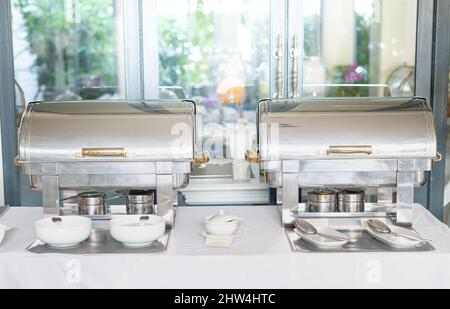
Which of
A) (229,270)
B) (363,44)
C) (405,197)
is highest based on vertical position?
(363,44)

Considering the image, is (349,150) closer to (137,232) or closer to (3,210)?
(137,232)

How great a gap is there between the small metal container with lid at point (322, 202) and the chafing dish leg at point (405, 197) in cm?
19

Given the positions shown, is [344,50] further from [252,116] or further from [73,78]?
[73,78]

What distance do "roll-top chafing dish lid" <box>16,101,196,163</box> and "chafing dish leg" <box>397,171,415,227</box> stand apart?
60 cm

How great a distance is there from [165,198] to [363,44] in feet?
4.28

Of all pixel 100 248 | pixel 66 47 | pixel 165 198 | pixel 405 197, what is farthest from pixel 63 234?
pixel 66 47

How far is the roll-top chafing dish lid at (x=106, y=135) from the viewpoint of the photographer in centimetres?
172

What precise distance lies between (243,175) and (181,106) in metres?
0.52

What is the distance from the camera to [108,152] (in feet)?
5.63

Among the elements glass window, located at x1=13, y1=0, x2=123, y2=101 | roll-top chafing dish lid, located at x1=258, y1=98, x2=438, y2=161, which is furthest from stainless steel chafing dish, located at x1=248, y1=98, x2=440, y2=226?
glass window, located at x1=13, y1=0, x2=123, y2=101

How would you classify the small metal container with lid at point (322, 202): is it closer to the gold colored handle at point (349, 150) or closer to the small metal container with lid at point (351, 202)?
the small metal container with lid at point (351, 202)

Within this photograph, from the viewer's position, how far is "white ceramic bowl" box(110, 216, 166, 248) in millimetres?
1514

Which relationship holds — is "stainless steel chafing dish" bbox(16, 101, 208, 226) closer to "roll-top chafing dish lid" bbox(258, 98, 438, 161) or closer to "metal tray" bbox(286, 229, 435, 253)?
"roll-top chafing dish lid" bbox(258, 98, 438, 161)

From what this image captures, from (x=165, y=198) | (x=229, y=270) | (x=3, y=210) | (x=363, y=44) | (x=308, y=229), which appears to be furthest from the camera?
(x=363, y=44)
